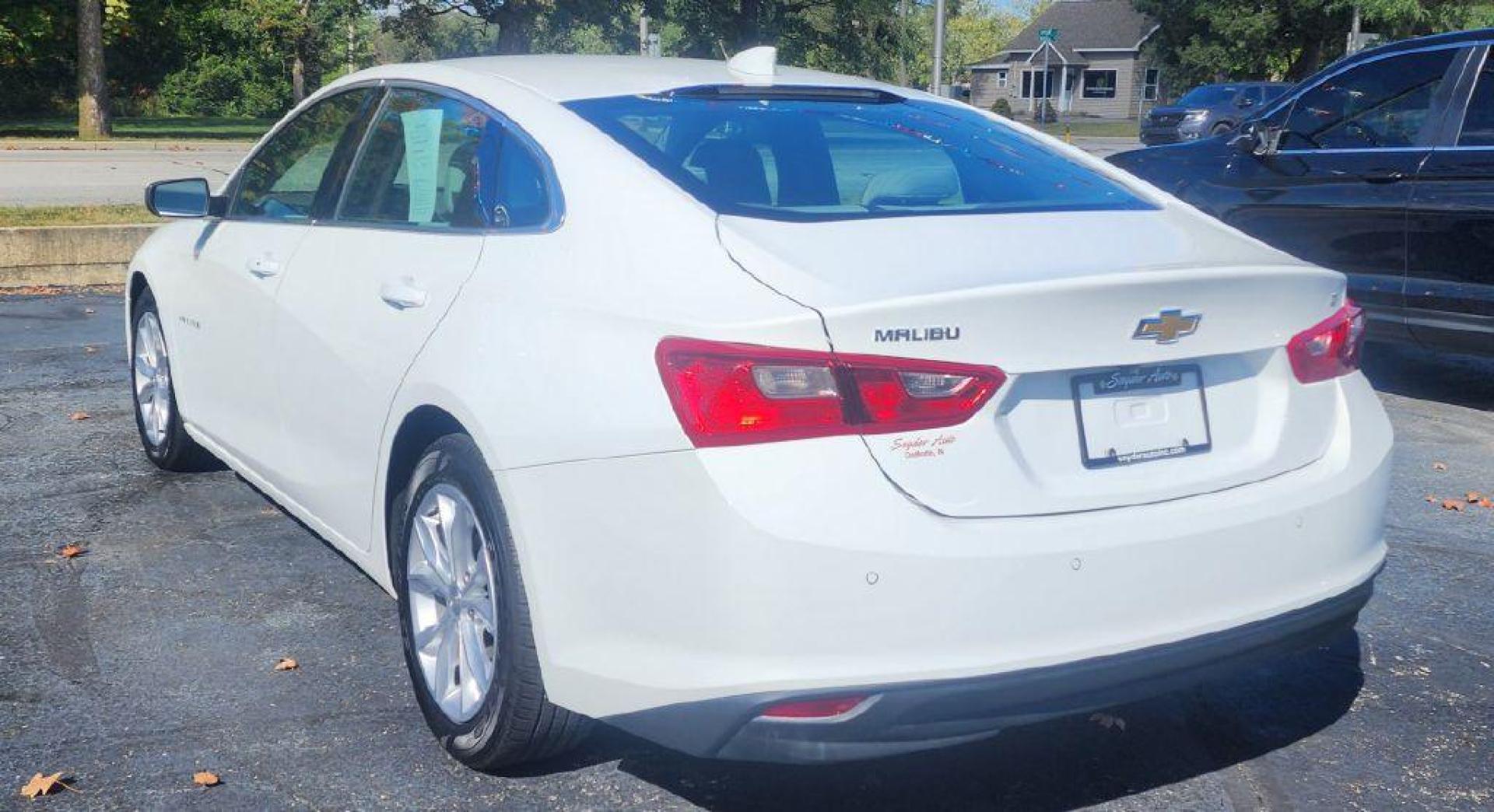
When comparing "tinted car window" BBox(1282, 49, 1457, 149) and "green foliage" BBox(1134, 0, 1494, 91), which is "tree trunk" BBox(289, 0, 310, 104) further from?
"tinted car window" BBox(1282, 49, 1457, 149)

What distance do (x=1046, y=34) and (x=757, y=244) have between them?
120ft

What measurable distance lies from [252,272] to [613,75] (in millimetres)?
1412

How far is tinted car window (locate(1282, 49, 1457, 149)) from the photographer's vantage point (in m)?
→ 7.88

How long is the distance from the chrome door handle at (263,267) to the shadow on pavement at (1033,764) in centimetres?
180

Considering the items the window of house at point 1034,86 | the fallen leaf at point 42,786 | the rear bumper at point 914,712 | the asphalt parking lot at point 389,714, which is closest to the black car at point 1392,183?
the asphalt parking lot at point 389,714

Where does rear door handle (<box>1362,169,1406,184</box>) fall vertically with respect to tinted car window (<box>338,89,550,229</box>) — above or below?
above

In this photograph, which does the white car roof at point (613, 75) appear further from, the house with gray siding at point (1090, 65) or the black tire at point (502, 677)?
the house with gray siding at point (1090, 65)

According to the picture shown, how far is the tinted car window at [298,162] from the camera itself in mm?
4715

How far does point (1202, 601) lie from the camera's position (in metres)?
3.01

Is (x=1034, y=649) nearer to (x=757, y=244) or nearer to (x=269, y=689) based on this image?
(x=757, y=244)

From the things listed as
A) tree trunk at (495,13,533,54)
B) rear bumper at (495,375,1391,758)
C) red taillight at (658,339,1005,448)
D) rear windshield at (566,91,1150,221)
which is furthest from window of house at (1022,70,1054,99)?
red taillight at (658,339,1005,448)

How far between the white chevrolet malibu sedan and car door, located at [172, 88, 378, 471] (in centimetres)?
67

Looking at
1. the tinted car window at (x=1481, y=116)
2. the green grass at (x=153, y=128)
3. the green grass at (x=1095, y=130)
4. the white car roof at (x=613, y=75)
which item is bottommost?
the white car roof at (x=613, y=75)

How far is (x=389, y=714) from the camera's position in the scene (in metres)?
3.88
